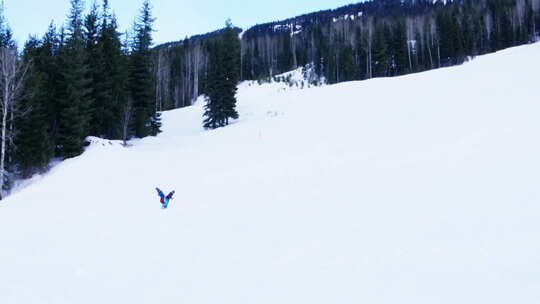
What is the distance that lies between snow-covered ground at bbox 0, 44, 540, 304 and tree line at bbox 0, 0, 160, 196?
2.28m

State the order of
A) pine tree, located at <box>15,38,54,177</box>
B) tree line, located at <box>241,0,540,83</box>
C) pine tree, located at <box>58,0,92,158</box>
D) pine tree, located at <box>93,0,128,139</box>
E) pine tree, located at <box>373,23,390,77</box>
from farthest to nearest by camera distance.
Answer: tree line, located at <box>241,0,540,83</box>
pine tree, located at <box>373,23,390,77</box>
pine tree, located at <box>93,0,128,139</box>
pine tree, located at <box>58,0,92,158</box>
pine tree, located at <box>15,38,54,177</box>

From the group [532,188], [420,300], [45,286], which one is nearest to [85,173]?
[45,286]

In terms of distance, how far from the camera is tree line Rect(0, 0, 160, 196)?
16.0 metres

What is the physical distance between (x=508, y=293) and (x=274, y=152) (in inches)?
474

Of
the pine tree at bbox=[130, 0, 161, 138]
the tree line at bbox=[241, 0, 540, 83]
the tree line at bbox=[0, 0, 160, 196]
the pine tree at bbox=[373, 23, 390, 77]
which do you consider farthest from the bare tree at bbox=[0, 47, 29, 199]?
the pine tree at bbox=[373, 23, 390, 77]

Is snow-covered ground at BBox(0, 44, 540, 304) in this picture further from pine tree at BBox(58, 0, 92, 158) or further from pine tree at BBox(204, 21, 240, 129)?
pine tree at BBox(204, 21, 240, 129)

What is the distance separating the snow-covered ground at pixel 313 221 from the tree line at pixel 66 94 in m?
2.28

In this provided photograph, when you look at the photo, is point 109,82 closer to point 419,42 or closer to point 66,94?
point 66,94

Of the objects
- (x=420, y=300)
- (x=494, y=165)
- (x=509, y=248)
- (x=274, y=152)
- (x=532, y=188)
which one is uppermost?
(x=274, y=152)

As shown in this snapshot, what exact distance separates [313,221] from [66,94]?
18.3 metres

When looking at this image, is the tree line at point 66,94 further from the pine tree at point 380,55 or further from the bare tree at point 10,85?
the pine tree at point 380,55

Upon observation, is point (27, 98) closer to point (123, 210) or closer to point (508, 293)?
point (123, 210)

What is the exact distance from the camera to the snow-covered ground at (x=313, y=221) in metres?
4.44

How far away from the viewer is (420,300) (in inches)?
153
